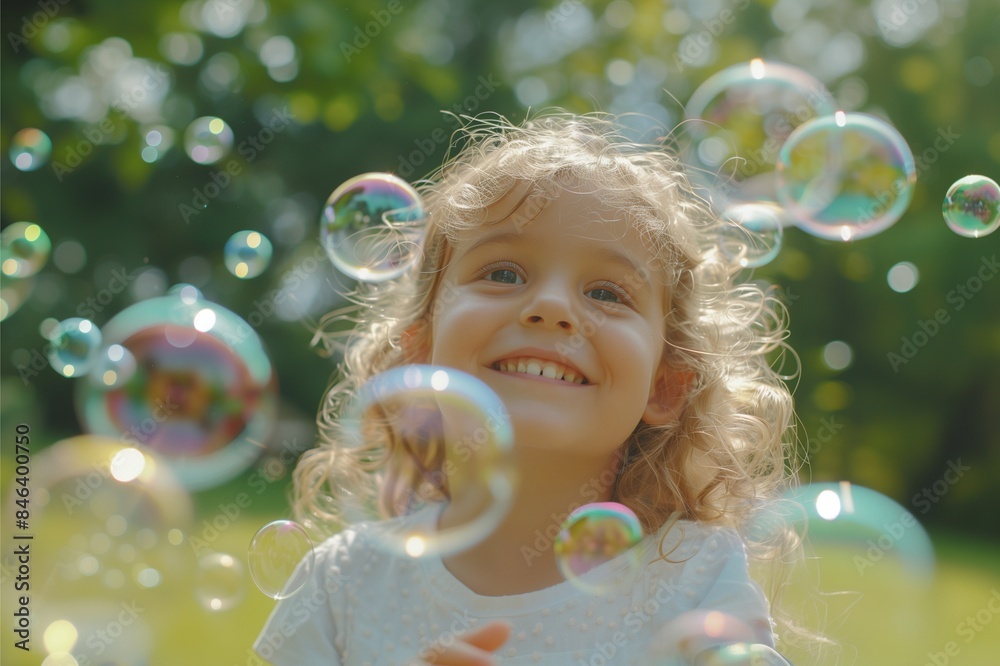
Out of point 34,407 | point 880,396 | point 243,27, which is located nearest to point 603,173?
point 243,27

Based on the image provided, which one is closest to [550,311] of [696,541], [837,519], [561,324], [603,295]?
[561,324]

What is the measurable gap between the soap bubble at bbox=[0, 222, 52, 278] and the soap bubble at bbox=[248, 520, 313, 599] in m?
1.37

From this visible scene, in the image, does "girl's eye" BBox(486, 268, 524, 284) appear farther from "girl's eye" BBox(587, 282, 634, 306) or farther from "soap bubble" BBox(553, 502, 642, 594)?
"soap bubble" BBox(553, 502, 642, 594)

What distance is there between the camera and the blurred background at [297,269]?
241 centimetres

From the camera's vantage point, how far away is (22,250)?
2.86m

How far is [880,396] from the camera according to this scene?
713 cm

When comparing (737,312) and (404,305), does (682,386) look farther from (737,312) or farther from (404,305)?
(404,305)

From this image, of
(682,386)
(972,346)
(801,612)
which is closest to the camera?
(682,386)

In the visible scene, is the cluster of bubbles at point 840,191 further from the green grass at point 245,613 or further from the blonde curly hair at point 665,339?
the green grass at point 245,613

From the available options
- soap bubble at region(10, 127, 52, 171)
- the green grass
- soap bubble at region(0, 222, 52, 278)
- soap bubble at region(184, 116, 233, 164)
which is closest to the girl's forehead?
the green grass

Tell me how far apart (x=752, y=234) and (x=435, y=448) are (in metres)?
0.86

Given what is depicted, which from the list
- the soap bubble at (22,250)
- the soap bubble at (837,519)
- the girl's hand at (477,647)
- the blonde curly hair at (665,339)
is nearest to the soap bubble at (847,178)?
the blonde curly hair at (665,339)

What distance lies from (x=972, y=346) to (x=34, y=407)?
6972mm

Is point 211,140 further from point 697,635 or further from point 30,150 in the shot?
A: point 697,635
